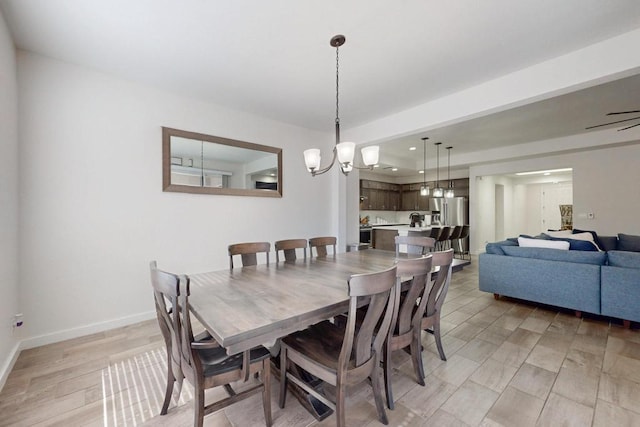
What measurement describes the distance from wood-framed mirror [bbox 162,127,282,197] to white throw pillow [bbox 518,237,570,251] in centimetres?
348

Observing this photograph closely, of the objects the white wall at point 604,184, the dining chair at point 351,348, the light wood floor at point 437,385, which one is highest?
the white wall at point 604,184

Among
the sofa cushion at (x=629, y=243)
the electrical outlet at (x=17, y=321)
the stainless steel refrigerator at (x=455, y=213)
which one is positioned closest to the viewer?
the electrical outlet at (x=17, y=321)

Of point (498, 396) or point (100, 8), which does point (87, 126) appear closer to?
point (100, 8)

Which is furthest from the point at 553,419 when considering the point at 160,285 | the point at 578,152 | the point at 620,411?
the point at 578,152

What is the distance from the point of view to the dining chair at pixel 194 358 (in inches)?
48.8

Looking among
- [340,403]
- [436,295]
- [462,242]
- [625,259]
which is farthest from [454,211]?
[340,403]

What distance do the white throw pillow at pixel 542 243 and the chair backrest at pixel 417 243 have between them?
63.7 inches

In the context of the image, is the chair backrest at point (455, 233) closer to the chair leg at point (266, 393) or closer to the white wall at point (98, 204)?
the white wall at point (98, 204)

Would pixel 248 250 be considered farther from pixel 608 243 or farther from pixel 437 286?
pixel 608 243

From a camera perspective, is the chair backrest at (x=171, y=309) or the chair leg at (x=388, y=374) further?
the chair leg at (x=388, y=374)

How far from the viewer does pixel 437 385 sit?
1.85 m

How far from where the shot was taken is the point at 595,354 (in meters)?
2.23

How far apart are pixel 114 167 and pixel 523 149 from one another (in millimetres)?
7182

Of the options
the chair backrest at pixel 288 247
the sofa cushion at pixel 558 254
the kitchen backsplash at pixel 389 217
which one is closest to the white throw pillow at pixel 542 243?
the sofa cushion at pixel 558 254
